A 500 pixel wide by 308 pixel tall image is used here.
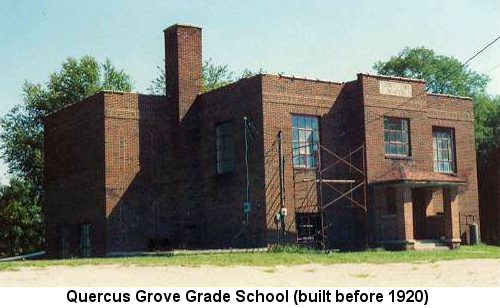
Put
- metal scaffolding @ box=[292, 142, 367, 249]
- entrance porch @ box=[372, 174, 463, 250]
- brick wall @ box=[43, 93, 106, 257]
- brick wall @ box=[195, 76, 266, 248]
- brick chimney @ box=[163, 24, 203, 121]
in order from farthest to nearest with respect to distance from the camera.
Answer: brick chimney @ box=[163, 24, 203, 121] → brick wall @ box=[43, 93, 106, 257] → metal scaffolding @ box=[292, 142, 367, 249] → brick wall @ box=[195, 76, 266, 248] → entrance porch @ box=[372, 174, 463, 250]

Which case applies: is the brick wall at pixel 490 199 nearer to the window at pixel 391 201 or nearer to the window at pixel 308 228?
the window at pixel 391 201

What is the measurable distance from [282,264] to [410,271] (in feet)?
13.4

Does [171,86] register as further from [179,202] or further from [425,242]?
[425,242]

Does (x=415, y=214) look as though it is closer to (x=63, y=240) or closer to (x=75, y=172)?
(x=75, y=172)

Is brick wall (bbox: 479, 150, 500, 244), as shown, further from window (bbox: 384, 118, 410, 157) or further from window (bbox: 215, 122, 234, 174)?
window (bbox: 215, 122, 234, 174)

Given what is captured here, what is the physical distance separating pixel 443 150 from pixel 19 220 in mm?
28340

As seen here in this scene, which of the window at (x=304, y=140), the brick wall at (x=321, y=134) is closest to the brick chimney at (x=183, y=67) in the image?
the brick wall at (x=321, y=134)

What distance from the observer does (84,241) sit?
109 ft

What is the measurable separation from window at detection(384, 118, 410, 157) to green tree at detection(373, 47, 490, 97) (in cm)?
2739

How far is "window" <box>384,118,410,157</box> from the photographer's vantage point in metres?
31.7

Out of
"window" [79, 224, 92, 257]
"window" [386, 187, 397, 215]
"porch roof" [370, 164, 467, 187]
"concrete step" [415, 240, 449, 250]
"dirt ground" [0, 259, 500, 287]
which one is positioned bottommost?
"dirt ground" [0, 259, 500, 287]

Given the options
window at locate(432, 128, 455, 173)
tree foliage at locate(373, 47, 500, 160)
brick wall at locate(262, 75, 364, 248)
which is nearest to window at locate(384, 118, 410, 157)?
brick wall at locate(262, 75, 364, 248)

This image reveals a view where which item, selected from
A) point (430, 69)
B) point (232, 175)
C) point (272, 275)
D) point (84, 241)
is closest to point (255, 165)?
point (232, 175)
